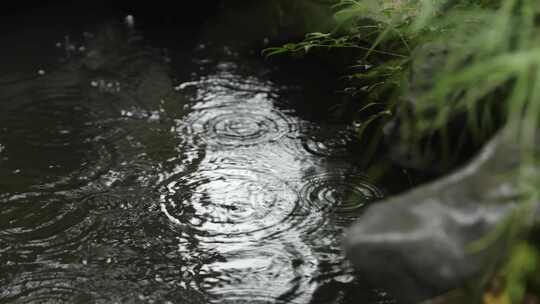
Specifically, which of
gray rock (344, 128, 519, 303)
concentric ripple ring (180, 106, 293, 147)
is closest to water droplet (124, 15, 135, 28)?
concentric ripple ring (180, 106, 293, 147)

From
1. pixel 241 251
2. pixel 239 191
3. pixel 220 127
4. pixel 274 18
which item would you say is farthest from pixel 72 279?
pixel 274 18

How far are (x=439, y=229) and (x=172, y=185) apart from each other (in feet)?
7.79

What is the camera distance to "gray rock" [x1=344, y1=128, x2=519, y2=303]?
5.48 ft

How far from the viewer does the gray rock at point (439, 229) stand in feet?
5.48

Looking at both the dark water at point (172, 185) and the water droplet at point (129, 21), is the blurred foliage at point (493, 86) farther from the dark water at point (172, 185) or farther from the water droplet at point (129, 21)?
the water droplet at point (129, 21)

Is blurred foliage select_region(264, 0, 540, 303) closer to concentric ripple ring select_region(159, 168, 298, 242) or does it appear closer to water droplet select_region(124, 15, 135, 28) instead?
concentric ripple ring select_region(159, 168, 298, 242)

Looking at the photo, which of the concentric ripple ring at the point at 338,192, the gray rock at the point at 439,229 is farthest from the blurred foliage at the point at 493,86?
the concentric ripple ring at the point at 338,192

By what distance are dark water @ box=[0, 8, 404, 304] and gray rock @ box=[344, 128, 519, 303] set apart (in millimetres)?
1202

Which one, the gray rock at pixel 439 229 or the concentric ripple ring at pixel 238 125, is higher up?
the concentric ripple ring at pixel 238 125

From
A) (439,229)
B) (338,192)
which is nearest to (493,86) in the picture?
(439,229)

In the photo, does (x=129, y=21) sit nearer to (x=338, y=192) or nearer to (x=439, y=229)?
(x=338, y=192)

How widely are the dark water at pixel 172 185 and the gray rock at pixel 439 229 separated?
1.20 m

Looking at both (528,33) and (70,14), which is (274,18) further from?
(528,33)

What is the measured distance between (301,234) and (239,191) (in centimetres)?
57
